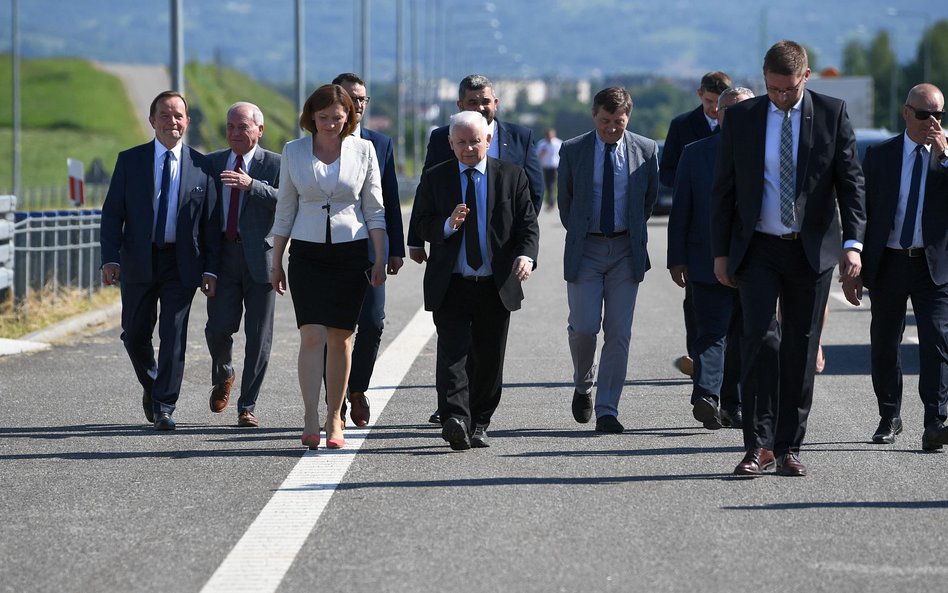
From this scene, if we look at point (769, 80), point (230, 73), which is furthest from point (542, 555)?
point (230, 73)

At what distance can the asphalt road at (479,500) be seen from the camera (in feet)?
20.0

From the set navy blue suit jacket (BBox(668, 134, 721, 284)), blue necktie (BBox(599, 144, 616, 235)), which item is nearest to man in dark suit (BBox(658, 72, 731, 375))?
navy blue suit jacket (BBox(668, 134, 721, 284))

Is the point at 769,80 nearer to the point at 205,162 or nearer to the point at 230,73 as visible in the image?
the point at 205,162

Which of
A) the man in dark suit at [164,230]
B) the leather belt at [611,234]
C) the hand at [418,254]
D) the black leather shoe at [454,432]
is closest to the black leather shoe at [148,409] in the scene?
the man in dark suit at [164,230]

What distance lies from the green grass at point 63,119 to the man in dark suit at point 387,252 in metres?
63.2

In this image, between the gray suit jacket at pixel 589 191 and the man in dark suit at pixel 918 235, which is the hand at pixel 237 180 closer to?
the gray suit jacket at pixel 589 191

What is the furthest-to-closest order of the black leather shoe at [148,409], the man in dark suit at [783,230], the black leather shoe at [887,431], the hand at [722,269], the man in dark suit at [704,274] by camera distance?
the black leather shoe at [148,409]
the man in dark suit at [704,274]
the black leather shoe at [887,431]
the hand at [722,269]
the man in dark suit at [783,230]

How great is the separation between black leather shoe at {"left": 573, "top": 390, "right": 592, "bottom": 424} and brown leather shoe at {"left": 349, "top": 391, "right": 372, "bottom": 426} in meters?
1.11

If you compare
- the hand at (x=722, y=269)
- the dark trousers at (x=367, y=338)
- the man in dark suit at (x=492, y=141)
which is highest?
the man in dark suit at (x=492, y=141)

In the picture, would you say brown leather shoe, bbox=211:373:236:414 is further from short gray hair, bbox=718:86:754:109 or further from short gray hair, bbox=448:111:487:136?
short gray hair, bbox=718:86:754:109

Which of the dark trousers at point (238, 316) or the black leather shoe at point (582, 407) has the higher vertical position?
the dark trousers at point (238, 316)

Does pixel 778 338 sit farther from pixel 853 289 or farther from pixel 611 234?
pixel 611 234

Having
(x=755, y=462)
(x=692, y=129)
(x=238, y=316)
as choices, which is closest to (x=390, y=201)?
(x=238, y=316)

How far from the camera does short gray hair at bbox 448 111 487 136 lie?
8.73 m
